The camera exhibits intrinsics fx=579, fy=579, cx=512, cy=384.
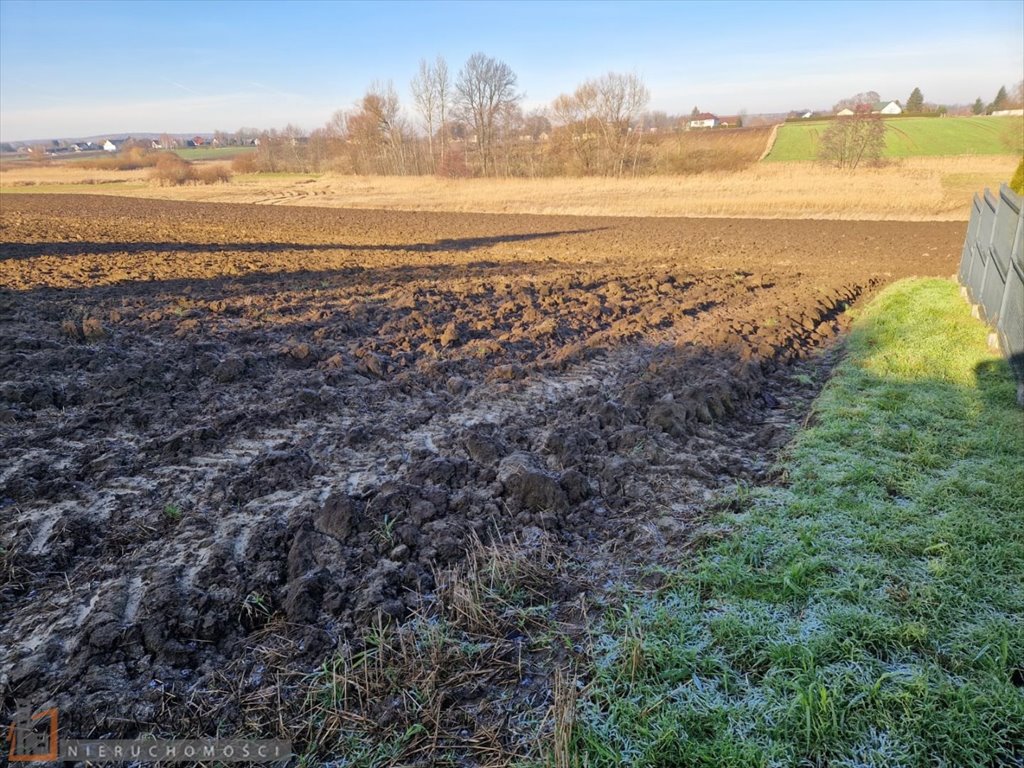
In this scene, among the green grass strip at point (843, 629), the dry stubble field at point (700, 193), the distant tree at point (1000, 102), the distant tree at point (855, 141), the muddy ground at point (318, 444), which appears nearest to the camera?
the green grass strip at point (843, 629)

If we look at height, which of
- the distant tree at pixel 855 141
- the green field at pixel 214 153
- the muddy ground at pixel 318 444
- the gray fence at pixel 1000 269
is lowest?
the muddy ground at pixel 318 444

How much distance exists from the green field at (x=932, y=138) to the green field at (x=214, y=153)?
197 feet

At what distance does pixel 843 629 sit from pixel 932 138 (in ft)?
189

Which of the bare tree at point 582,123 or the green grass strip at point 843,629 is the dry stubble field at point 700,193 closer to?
the bare tree at point 582,123

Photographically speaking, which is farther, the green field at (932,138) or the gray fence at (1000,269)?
the green field at (932,138)

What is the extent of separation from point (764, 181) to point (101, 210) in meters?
33.2

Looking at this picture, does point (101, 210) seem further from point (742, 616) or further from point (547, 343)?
point (742, 616)

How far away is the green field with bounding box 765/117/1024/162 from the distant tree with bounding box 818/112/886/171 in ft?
20.0

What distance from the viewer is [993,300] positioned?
8289 mm

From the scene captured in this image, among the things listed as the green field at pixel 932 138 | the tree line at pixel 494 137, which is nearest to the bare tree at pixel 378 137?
the tree line at pixel 494 137


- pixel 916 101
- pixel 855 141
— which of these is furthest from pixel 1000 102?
pixel 855 141

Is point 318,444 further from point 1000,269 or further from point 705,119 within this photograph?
point 705,119

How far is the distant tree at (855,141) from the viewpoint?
34.5 metres

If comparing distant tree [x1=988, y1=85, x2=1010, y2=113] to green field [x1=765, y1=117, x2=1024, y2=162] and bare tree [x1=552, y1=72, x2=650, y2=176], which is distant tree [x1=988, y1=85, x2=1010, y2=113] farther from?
bare tree [x1=552, y1=72, x2=650, y2=176]
